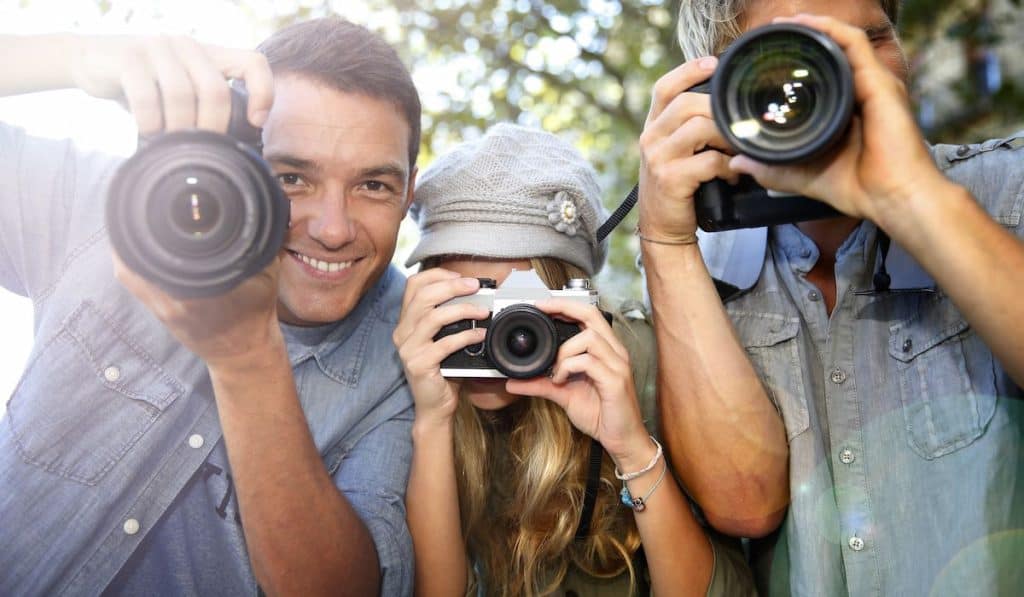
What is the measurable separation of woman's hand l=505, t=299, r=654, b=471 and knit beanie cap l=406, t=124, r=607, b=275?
1.13ft

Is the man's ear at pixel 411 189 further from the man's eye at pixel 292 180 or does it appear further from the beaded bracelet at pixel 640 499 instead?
the beaded bracelet at pixel 640 499

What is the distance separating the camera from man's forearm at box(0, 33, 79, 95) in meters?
1.76

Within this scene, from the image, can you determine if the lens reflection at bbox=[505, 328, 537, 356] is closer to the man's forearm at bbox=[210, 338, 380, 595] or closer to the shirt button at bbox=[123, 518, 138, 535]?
the man's forearm at bbox=[210, 338, 380, 595]

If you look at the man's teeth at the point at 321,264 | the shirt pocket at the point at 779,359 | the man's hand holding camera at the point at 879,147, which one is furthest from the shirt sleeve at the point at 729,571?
the man's teeth at the point at 321,264

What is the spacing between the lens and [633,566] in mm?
2318

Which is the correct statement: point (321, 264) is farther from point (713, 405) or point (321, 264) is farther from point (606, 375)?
point (713, 405)

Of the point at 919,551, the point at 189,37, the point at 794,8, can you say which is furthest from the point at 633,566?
the point at 189,37

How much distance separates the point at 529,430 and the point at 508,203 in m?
0.65

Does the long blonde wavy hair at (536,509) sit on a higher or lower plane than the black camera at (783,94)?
lower

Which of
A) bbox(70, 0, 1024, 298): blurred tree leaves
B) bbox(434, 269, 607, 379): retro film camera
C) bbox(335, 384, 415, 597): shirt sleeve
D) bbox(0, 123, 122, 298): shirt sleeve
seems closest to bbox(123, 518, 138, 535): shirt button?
bbox(335, 384, 415, 597): shirt sleeve

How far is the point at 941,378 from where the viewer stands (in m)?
1.96

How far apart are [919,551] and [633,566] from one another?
2.37 ft

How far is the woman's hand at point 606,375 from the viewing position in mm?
2094

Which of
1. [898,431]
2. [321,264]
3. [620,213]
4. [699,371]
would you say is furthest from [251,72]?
[898,431]
